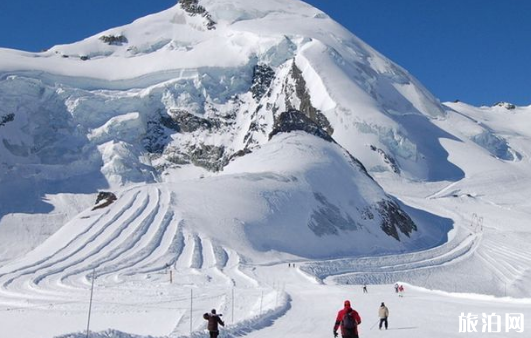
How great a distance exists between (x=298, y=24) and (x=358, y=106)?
48.9m

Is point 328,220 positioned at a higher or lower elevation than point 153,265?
higher

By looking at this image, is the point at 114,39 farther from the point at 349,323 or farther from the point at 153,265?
the point at 349,323

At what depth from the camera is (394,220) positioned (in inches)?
3300

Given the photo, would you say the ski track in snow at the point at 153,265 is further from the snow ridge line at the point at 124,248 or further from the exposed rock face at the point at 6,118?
the exposed rock face at the point at 6,118

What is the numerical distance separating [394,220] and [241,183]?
20350 millimetres

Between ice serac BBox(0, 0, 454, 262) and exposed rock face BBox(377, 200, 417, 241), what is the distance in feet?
67.9

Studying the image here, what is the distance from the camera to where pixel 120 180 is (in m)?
129

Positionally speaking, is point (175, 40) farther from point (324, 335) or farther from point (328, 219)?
point (324, 335)

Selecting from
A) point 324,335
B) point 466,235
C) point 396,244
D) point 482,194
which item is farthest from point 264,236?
point 482,194

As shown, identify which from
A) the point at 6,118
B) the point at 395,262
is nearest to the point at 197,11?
the point at 6,118

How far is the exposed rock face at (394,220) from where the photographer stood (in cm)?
8088

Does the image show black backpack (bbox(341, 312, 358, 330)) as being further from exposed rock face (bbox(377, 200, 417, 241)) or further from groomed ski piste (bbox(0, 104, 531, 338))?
exposed rock face (bbox(377, 200, 417, 241))

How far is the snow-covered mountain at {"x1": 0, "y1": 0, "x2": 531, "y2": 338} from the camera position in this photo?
39.2m

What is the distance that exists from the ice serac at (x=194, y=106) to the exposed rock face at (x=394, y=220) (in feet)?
67.9
